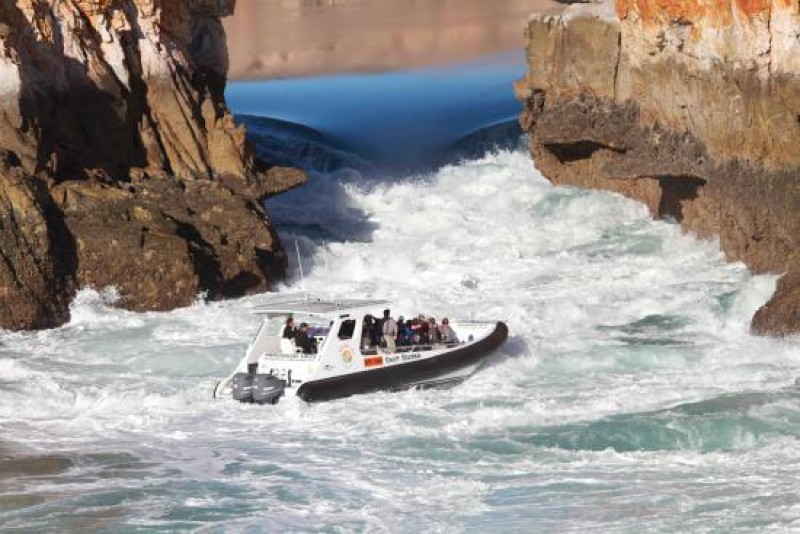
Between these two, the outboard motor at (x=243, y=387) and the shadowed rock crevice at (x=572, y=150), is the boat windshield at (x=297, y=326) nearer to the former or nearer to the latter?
the outboard motor at (x=243, y=387)

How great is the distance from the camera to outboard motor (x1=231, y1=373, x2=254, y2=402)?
92.4 ft

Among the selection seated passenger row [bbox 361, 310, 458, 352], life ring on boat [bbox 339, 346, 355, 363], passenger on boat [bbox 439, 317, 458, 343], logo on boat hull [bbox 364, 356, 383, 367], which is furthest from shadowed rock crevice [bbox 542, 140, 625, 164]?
life ring on boat [bbox 339, 346, 355, 363]

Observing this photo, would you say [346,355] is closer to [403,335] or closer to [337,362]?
[337,362]

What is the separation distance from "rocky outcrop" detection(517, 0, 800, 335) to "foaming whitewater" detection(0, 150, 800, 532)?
3.55 feet

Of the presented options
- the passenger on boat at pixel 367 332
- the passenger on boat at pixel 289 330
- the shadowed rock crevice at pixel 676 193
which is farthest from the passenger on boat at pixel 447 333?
the shadowed rock crevice at pixel 676 193

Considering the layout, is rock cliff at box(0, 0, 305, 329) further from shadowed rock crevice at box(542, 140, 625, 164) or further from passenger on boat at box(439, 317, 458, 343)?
passenger on boat at box(439, 317, 458, 343)

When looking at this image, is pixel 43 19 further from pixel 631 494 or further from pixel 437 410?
pixel 631 494

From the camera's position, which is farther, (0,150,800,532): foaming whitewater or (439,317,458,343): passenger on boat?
(439,317,458,343): passenger on boat

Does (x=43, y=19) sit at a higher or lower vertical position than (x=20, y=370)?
higher

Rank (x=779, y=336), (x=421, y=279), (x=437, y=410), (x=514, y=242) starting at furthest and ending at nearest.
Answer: (x=514, y=242), (x=421, y=279), (x=779, y=336), (x=437, y=410)

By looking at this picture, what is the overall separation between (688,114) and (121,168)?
38.6ft

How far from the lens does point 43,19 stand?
3756 cm

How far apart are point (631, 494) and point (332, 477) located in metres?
4.01

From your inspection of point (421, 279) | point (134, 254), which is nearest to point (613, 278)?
point (421, 279)
